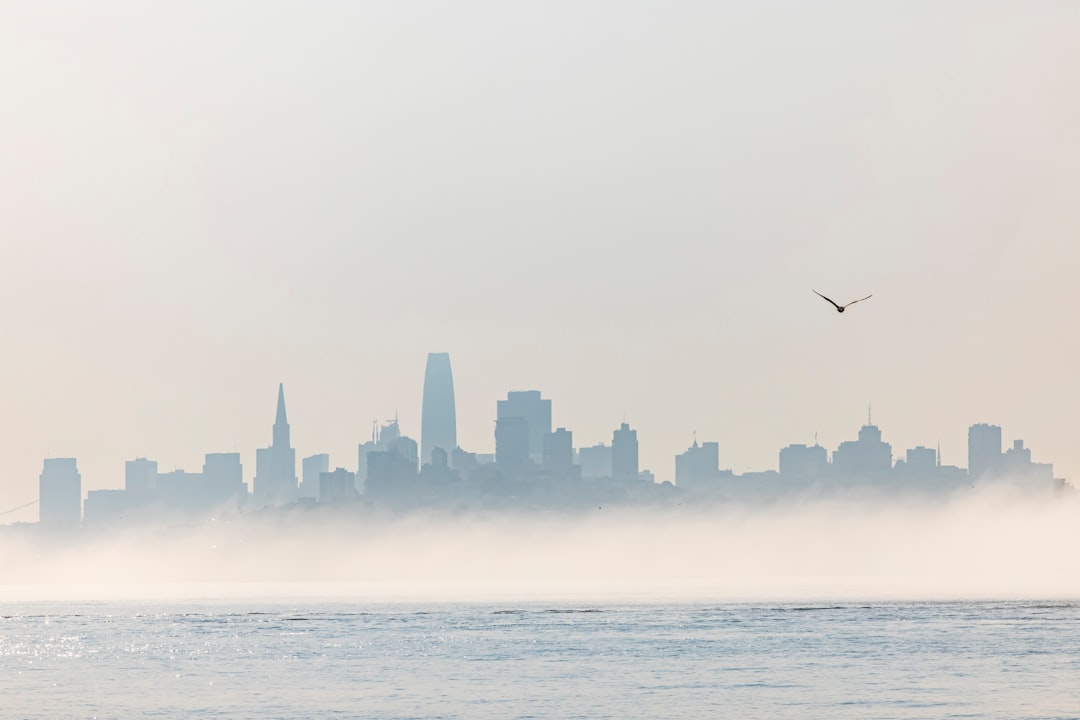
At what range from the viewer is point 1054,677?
11556 cm

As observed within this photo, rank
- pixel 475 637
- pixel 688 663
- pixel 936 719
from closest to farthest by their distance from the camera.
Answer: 1. pixel 936 719
2. pixel 688 663
3. pixel 475 637

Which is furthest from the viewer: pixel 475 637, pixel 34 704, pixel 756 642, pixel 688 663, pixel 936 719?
pixel 475 637

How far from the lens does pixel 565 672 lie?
12562 cm

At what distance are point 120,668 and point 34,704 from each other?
29.0 metres

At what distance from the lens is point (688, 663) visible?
132 meters

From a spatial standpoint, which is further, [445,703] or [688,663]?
[688,663]

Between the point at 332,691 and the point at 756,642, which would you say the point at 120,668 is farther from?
the point at 756,642

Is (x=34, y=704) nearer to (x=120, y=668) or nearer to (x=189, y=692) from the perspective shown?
(x=189, y=692)

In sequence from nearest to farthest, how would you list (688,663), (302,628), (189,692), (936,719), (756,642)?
(936,719) < (189,692) < (688,663) < (756,642) < (302,628)

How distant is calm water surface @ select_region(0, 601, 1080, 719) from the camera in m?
102

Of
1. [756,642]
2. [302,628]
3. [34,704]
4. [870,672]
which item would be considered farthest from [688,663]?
[302,628]

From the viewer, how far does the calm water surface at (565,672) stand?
102 metres

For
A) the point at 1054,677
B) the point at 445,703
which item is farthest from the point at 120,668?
the point at 1054,677

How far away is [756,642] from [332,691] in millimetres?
53270
